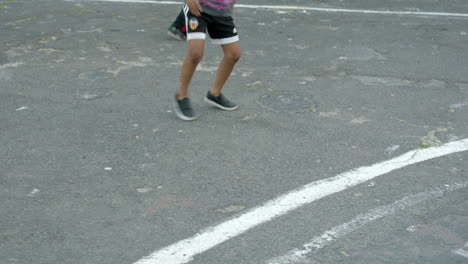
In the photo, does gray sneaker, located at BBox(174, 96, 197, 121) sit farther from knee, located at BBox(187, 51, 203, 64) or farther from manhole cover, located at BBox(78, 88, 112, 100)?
manhole cover, located at BBox(78, 88, 112, 100)

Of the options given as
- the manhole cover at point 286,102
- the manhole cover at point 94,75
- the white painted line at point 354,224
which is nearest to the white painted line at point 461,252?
the white painted line at point 354,224

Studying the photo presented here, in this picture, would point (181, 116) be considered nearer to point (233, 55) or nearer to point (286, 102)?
point (233, 55)

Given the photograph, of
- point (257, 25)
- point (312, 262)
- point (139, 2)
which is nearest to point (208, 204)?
point (312, 262)

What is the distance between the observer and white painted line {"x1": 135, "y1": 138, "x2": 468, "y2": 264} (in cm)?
350

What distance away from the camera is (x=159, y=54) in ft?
24.9

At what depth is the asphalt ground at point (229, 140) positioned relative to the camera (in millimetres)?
3666

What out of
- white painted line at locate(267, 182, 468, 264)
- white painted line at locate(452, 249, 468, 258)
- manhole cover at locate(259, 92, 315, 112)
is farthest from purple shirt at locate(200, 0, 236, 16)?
white painted line at locate(452, 249, 468, 258)

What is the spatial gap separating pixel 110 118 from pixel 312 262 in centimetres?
288

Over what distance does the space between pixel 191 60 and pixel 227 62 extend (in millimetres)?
394

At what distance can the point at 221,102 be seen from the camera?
5773 mm

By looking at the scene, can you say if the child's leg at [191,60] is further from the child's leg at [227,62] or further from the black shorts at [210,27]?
the child's leg at [227,62]

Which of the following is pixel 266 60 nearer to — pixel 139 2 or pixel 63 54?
pixel 63 54

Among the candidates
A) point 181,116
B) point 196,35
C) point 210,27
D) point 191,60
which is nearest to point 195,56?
point 191,60

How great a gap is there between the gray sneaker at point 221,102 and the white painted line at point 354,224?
2215 mm
